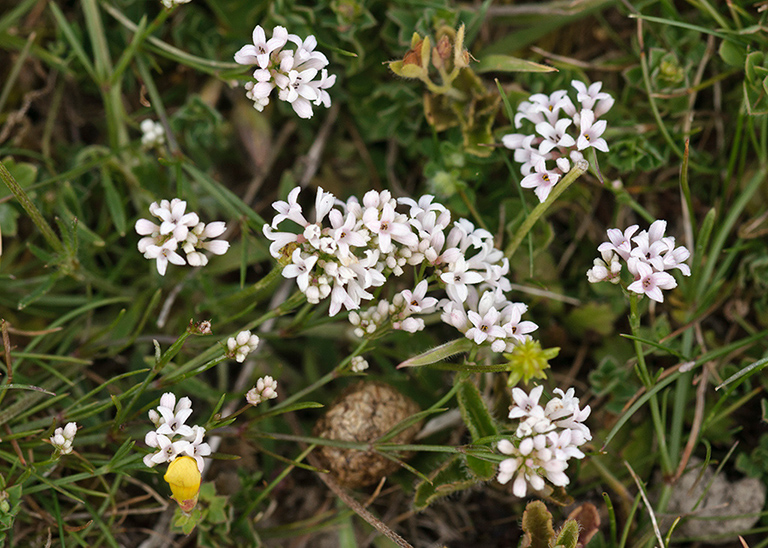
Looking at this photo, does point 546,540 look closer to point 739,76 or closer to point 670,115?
point 670,115

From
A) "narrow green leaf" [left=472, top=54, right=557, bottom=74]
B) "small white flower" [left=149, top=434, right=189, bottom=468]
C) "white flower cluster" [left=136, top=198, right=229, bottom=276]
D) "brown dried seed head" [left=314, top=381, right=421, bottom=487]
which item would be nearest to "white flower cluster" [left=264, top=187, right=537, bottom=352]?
"white flower cluster" [left=136, top=198, right=229, bottom=276]

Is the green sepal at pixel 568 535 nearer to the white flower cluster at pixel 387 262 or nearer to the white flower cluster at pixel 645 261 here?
the white flower cluster at pixel 387 262

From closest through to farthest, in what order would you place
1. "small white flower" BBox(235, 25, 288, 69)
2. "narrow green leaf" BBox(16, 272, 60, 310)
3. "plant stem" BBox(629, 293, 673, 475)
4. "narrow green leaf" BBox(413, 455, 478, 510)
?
"small white flower" BBox(235, 25, 288, 69), "plant stem" BBox(629, 293, 673, 475), "narrow green leaf" BBox(413, 455, 478, 510), "narrow green leaf" BBox(16, 272, 60, 310)

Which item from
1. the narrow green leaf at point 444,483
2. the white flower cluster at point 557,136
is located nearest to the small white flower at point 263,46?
the white flower cluster at point 557,136

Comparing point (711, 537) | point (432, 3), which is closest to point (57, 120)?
point (432, 3)

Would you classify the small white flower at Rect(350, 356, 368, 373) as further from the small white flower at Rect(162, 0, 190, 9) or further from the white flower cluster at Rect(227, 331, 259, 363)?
the small white flower at Rect(162, 0, 190, 9)

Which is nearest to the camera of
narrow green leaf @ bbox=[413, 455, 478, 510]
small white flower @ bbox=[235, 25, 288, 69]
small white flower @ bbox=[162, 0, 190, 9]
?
small white flower @ bbox=[235, 25, 288, 69]
